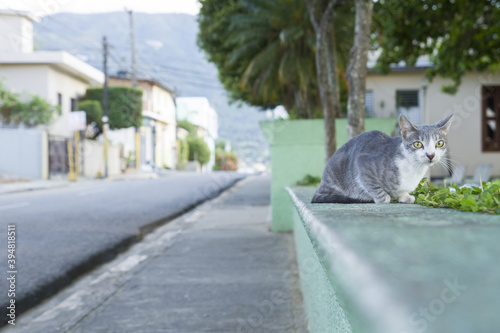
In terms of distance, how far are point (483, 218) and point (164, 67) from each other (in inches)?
1841

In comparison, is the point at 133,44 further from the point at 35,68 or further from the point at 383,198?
the point at 383,198

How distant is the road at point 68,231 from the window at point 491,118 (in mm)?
9274

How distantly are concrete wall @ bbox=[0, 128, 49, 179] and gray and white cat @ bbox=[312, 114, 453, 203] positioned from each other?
90.5ft

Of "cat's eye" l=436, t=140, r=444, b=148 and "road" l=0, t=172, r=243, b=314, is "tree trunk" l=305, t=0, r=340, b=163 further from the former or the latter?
"cat's eye" l=436, t=140, r=444, b=148

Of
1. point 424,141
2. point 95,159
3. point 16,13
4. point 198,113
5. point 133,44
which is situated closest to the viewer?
point 424,141

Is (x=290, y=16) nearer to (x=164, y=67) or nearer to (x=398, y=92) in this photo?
(x=398, y=92)

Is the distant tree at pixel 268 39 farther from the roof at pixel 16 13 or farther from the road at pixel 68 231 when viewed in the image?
the roof at pixel 16 13

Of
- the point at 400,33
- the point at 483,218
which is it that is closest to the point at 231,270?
the point at 483,218

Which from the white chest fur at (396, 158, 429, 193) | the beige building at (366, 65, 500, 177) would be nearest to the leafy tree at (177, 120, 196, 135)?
the beige building at (366, 65, 500, 177)

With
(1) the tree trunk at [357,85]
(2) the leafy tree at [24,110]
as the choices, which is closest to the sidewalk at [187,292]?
(1) the tree trunk at [357,85]

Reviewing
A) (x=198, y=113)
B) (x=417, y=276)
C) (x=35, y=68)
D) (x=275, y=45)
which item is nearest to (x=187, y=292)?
(x=417, y=276)

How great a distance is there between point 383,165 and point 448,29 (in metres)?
10.2

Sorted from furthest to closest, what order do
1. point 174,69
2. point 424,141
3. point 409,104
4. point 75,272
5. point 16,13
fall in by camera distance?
point 174,69 < point 16,13 < point 409,104 < point 75,272 < point 424,141

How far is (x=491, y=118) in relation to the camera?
17.4 m
